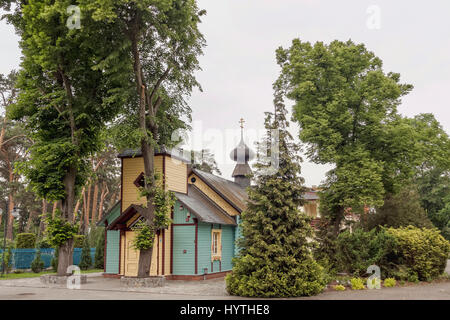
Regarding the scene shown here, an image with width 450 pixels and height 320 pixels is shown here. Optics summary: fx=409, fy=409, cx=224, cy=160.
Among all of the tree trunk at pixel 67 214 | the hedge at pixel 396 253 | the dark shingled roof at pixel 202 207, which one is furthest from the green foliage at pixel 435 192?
the tree trunk at pixel 67 214

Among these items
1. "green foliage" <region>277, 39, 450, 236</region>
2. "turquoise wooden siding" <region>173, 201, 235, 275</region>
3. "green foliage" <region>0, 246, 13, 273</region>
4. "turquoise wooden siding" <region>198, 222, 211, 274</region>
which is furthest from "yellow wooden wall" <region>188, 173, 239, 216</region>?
"green foliage" <region>0, 246, 13, 273</region>

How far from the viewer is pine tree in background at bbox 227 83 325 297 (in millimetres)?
12781

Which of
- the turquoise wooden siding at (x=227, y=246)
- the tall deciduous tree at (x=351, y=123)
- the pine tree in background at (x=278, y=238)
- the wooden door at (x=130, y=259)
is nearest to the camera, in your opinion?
the pine tree in background at (x=278, y=238)

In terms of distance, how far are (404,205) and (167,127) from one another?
724 inches

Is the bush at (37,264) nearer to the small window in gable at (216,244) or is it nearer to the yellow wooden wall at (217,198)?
the yellow wooden wall at (217,198)

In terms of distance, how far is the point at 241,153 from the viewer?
30484 mm

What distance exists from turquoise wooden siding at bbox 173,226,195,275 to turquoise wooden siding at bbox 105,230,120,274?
3.18 metres

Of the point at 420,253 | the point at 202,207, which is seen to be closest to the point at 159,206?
the point at 202,207

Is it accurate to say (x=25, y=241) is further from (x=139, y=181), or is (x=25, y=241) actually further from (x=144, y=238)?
(x=144, y=238)

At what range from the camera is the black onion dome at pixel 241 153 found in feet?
99.7

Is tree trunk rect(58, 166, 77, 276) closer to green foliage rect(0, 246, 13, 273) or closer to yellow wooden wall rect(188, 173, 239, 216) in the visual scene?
green foliage rect(0, 246, 13, 273)

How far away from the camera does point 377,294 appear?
1341 centimetres

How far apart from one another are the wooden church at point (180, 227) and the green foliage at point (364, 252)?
488 centimetres

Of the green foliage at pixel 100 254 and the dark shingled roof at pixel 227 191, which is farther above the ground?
the dark shingled roof at pixel 227 191
